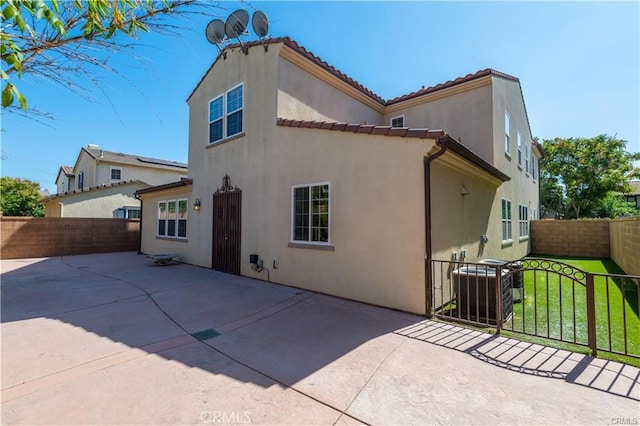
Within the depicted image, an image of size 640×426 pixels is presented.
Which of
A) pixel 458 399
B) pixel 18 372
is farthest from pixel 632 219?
pixel 18 372

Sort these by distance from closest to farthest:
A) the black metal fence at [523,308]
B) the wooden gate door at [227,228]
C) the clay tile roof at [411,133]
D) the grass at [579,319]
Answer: the grass at [579,319] < the black metal fence at [523,308] < the clay tile roof at [411,133] < the wooden gate door at [227,228]

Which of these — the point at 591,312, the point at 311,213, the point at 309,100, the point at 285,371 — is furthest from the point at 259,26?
the point at 591,312

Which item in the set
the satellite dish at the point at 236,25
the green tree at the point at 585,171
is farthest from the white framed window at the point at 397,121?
the green tree at the point at 585,171

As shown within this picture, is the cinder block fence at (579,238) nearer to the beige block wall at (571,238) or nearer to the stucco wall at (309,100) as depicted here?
the beige block wall at (571,238)

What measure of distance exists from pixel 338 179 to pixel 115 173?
82.0 ft

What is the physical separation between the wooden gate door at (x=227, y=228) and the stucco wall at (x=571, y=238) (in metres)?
17.0

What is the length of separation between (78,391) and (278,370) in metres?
2.11

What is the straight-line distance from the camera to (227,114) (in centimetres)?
1039

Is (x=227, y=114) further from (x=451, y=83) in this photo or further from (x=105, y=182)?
(x=105, y=182)

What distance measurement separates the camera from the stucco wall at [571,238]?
15086 mm

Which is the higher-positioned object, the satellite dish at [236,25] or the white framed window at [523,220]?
the satellite dish at [236,25]

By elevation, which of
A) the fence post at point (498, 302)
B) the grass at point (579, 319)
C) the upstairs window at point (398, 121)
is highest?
the upstairs window at point (398, 121)

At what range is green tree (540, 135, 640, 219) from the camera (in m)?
23.8

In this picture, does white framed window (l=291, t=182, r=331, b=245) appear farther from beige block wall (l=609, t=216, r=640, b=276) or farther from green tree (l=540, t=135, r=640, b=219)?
green tree (l=540, t=135, r=640, b=219)
